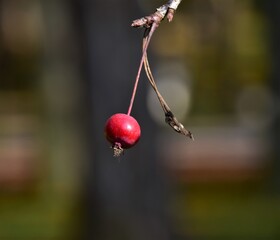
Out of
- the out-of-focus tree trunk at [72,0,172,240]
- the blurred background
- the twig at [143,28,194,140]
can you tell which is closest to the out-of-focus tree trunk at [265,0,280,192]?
the blurred background

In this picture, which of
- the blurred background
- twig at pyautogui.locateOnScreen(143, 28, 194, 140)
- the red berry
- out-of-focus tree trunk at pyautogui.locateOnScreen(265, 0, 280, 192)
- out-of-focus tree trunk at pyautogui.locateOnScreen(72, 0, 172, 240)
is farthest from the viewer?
out-of-focus tree trunk at pyautogui.locateOnScreen(265, 0, 280, 192)

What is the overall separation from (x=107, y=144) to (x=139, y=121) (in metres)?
0.21

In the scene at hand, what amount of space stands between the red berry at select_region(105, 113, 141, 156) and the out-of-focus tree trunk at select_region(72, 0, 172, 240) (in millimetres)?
3830

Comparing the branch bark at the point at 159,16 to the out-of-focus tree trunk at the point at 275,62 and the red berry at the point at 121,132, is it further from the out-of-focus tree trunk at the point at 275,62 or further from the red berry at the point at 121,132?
the out-of-focus tree trunk at the point at 275,62

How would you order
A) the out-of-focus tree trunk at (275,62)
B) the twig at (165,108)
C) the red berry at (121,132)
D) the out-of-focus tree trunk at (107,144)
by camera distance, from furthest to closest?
the out-of-focus tree trunk at (275,62)
the out-of-focus tree trunk at (107,144)
the red berry at (121,132)
the twig at (165,108)

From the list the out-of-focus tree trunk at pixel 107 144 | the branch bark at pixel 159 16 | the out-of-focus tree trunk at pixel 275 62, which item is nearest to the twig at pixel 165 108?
the branch bark at pixel 159 16

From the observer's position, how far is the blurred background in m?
5.98

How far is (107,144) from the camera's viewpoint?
237 inches

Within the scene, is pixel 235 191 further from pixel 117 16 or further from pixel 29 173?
pixel 117 16

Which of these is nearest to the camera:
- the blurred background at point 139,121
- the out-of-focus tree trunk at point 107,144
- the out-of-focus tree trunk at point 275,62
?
the out-of-focus tree trunk at point 107,144

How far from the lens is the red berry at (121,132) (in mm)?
1775

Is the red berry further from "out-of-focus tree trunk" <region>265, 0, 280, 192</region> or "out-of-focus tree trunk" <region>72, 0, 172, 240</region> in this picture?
"out-of-focus tree trunk" <region>265, 0, 280, 192</region>

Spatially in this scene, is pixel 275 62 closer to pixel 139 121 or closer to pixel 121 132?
pixel 139 121

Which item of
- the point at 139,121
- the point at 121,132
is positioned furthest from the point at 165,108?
the point at 139,121
